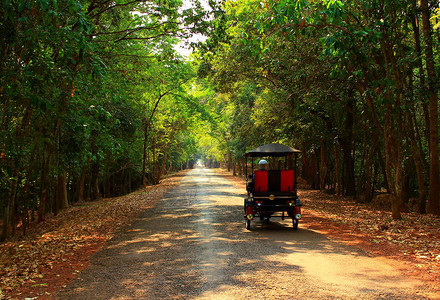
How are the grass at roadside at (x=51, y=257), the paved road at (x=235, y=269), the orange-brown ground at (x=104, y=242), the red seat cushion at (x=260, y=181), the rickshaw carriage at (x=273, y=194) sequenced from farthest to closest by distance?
the red seat cushion at (x=260, y=181)
the rickshaw carriage at (x=273, y=194)
the orange-brown ground at (x=104, y=242)
the grass at roadside at (x=51, y=257)
the paved road at (x=235, y=269)

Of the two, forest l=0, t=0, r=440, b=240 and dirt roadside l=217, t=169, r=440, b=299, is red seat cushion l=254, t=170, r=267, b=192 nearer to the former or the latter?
dirt roadside l=217, t=169, r=440, b=299

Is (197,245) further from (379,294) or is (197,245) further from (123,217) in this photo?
(123,217)

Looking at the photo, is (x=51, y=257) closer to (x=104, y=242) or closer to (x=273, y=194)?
(x=104, y=242)

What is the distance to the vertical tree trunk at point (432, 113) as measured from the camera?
10000 millimetres

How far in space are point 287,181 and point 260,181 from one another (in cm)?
78

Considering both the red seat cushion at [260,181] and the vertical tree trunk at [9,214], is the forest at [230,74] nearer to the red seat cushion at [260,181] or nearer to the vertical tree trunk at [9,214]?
the vertical tree trunk at [9,214]

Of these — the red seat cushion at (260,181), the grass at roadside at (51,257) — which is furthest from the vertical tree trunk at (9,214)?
the red seat cushion at (260,181)

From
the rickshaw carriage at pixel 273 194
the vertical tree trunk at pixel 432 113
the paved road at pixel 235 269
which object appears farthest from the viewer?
the vertical tree trunk at pixel 432 113

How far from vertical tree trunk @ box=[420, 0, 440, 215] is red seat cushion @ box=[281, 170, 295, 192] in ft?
15.2

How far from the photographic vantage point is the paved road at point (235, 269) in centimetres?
474

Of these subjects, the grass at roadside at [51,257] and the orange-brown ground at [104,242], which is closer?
the grass at roadside at [51,257]

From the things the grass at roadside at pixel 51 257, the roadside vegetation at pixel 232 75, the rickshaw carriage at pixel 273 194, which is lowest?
the grass at roadside at pixel 51 257

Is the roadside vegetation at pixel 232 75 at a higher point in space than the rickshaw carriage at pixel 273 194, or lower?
higher

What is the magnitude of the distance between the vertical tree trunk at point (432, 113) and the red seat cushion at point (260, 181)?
17.5 feet
